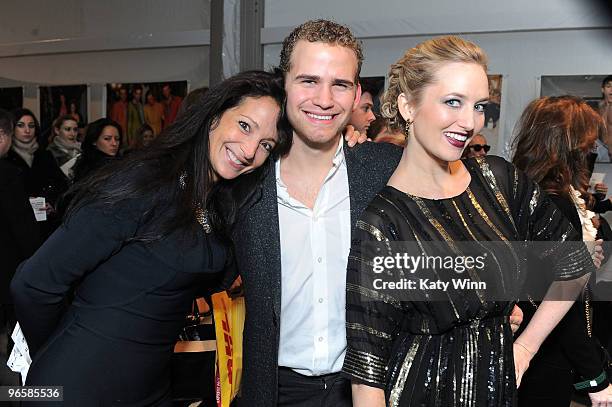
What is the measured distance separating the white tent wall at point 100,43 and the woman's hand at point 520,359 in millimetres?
3629

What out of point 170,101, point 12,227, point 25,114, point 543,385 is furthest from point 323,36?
point 25,114

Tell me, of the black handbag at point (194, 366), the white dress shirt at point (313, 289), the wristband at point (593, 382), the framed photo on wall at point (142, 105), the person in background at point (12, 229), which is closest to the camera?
the white dress shirt at point (313, 289)

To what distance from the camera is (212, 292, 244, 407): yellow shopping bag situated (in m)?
2.28

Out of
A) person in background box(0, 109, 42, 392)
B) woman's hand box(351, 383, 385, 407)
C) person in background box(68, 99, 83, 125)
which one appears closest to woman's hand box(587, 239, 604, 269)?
woman's hand box(351, 383, 385, 407)

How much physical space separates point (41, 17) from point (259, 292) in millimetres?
4058

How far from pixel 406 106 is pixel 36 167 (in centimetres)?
382

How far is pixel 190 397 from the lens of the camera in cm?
252

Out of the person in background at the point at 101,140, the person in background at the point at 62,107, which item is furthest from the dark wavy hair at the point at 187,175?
the person in background at the point at 62,107

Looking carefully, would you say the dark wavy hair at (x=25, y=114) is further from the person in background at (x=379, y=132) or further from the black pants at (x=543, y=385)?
the black pants at (x=543, y=385)

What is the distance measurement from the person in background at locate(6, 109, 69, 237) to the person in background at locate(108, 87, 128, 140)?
0.57m

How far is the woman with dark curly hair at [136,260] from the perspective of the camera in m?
1.73

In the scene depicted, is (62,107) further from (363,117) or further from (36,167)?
(363,117)

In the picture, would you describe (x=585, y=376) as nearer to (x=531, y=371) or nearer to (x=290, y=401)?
(x=531, y=371)

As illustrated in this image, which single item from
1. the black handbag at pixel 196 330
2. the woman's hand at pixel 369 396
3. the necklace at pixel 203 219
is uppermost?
the necklace at pixel 203 219
